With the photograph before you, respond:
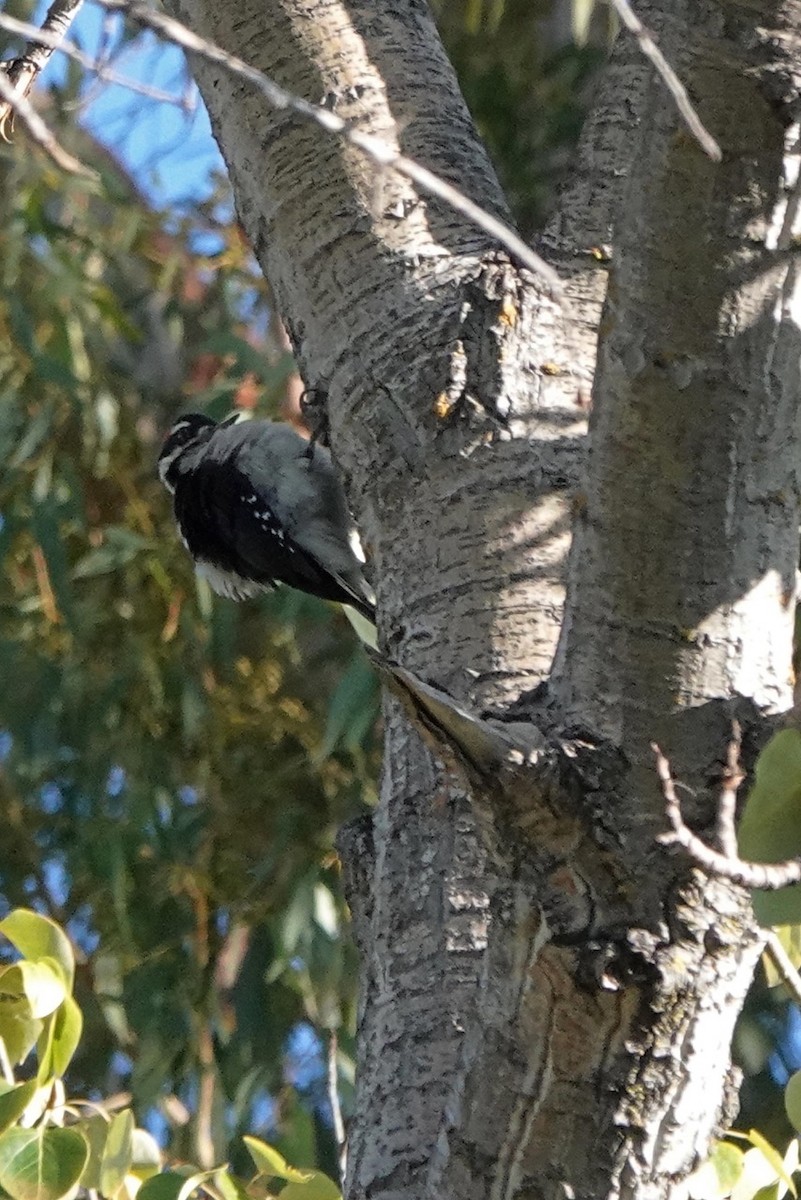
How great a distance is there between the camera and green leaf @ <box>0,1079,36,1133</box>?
1.19m

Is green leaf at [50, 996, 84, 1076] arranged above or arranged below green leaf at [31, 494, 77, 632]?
below

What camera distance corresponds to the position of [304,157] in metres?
1.58

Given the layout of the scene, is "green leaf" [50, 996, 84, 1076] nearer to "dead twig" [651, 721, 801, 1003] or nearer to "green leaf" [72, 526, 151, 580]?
"dead twig" [651, 721, 801, 1003]

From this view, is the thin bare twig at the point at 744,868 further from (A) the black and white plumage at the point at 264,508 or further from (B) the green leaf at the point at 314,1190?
(A) the black and white plumage at the point at 264,508

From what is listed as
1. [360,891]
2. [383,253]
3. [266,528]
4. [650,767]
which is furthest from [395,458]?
[266,528]

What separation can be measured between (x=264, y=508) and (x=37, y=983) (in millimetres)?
1664

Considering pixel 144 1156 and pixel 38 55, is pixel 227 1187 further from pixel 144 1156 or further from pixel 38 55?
pixel 38 55

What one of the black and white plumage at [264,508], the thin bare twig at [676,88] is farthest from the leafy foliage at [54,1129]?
the black and white plumage at [264,508]

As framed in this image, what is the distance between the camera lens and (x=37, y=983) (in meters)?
1.27

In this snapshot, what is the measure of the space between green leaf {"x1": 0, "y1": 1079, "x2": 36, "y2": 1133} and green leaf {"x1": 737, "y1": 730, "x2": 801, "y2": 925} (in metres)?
0.61

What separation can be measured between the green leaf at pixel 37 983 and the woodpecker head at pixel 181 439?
1.77 metres

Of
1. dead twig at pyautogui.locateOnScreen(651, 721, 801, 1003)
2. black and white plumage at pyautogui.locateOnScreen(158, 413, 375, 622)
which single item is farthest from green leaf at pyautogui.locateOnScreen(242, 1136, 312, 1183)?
black and white plumage at pyautogui.locateOnScreen(158, 413, 375, 622)

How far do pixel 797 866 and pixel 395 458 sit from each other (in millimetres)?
609

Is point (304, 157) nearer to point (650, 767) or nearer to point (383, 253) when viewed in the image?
point (383, 253)
